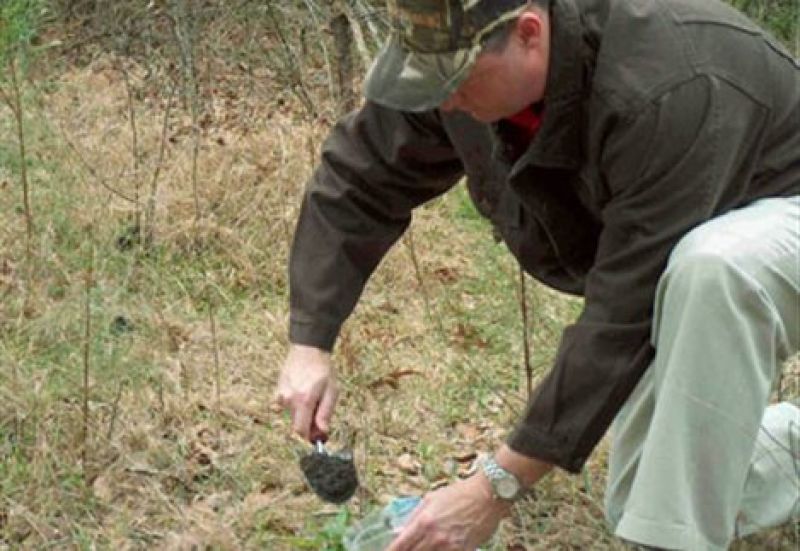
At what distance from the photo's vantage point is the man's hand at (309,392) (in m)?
2.96

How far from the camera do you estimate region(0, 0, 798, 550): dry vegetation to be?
3482 mm

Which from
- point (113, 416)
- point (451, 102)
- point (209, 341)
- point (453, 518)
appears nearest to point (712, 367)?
point (453, 518)

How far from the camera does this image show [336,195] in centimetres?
313

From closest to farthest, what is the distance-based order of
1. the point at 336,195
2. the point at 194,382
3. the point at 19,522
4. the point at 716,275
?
1. the point at 716,275
2. the point at 336,195
3. the point at 19,522
4. the point at 194,382

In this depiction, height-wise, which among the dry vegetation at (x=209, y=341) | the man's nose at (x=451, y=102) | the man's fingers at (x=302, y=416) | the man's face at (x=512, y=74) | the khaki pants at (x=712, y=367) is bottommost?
the dry vegetation at (x=209, y=341)

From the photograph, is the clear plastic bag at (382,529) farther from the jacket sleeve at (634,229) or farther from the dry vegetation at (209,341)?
the jacket sleeve at (634,229)

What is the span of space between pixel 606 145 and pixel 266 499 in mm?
1375

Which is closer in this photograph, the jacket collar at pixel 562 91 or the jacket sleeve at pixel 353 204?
the jacket collar at pixel 562 91

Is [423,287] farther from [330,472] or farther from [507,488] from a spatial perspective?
[507,488]

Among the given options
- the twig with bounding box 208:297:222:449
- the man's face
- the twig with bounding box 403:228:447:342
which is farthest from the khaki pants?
the twig with bounding box 403:228:447:342

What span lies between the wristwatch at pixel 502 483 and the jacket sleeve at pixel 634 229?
0.06 metres

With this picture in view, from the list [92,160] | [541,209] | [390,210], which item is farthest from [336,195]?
[92,160]

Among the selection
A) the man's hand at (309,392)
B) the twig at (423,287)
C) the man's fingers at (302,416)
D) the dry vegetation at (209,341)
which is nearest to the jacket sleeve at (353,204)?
the man's hand at (309,392)

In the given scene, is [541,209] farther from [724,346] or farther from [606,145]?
[724,346]
